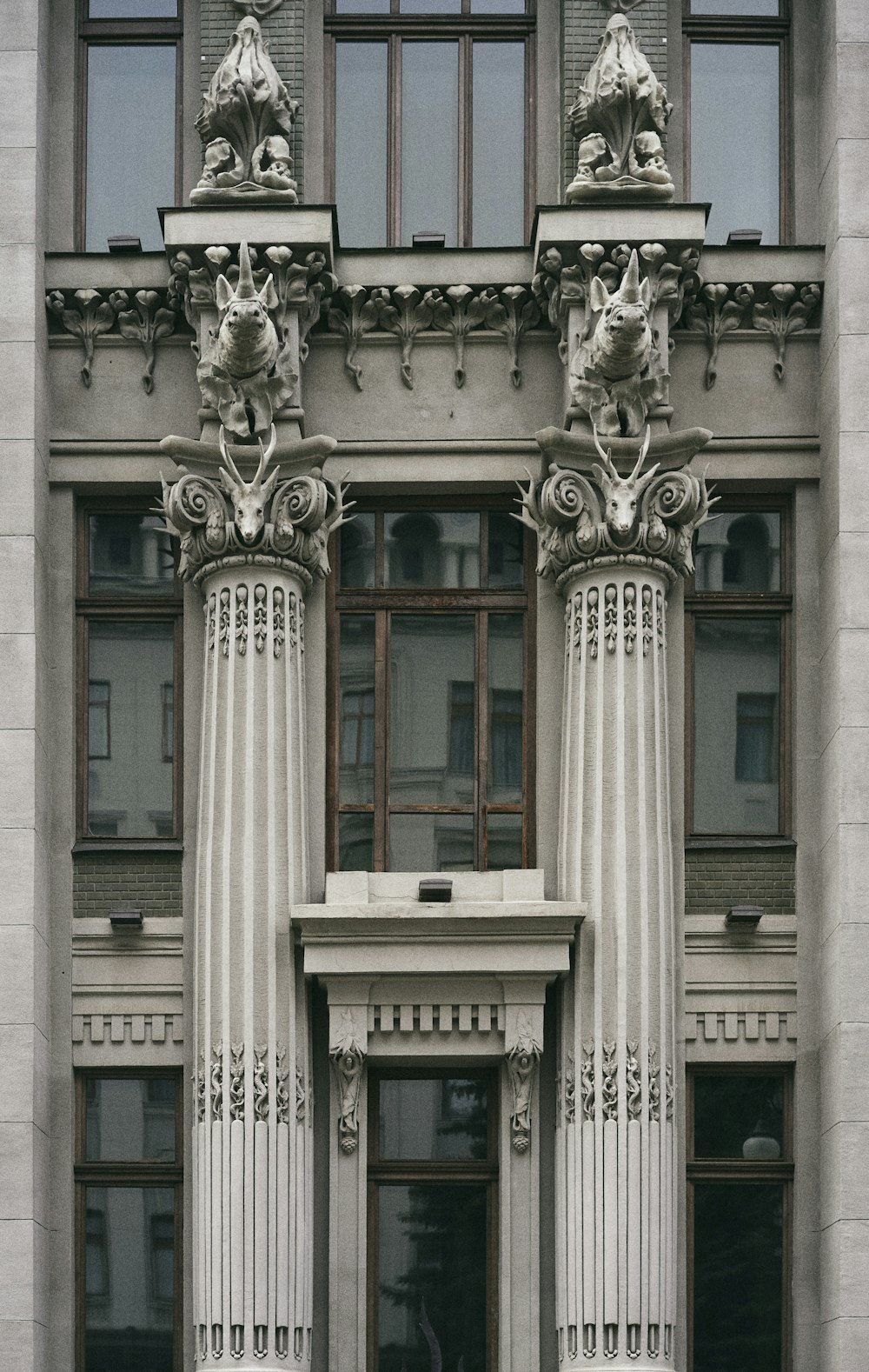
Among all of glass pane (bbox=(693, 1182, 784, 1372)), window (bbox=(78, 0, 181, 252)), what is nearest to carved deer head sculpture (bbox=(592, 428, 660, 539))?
window (bbox=(78, 0, 181, 252))

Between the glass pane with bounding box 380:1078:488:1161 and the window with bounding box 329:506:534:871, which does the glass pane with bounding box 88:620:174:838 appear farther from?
the glass pane with bounding box 380:1078:488:1161

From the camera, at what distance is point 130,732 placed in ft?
94.6

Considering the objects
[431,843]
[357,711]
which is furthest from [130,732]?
[431,843]

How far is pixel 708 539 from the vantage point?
1150 inches

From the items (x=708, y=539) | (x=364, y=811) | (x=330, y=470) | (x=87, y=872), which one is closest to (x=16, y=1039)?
(x=87, y=872)

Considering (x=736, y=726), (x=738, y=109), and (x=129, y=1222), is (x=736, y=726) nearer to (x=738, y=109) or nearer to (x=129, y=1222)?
(x=738, y=109)

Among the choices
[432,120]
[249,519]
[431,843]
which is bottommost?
[431,843]

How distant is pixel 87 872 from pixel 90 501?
3616mm

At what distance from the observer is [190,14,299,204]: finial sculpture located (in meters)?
28.7

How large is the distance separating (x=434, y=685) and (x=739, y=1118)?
4.94m

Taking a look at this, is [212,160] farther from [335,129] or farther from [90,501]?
[90,501]

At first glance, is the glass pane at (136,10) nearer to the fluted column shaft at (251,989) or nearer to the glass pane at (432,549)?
the glass pane at (432,549)

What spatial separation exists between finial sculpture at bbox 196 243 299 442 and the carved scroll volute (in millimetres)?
5594

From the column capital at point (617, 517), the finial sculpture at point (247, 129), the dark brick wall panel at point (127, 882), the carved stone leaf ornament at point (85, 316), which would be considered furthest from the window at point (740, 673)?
the carved stone leaf ornament at point (85, 316)
